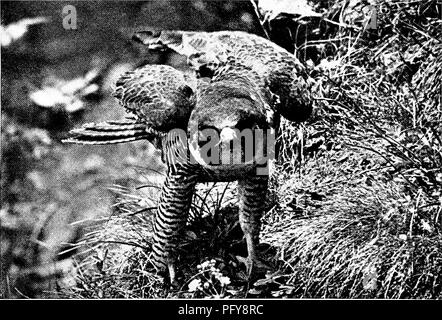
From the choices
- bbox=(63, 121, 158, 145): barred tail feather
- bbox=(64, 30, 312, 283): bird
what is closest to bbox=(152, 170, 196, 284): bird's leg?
bbox=(64, 30, 312, 283): bird

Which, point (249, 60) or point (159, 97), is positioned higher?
point (249, 60)

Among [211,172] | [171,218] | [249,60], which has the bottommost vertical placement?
[171,218]

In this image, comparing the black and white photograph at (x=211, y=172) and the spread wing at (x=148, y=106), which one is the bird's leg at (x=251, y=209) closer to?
the black and white photograph at (x=211, y=172)

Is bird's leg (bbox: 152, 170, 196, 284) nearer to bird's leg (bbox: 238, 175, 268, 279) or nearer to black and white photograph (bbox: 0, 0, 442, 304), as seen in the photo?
black and white photograph (bbox: 0, 0, 442, 304)

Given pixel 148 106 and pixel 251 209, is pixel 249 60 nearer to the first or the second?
pixel 148 106

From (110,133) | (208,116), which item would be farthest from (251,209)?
(110,133)
